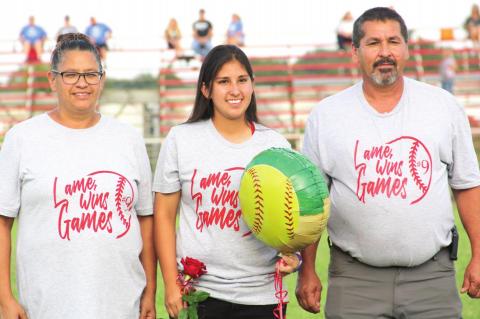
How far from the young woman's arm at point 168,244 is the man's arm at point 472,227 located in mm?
1366

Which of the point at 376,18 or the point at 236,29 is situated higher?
the point at 236,29

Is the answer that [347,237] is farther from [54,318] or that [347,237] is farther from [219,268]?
[54,318]

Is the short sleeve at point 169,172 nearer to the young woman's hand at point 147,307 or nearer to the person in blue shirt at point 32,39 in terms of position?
the young woman's hand at point 147,307

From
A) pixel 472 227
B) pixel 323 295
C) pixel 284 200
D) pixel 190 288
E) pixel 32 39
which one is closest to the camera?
pixel 284 200

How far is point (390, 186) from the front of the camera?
13.9ft

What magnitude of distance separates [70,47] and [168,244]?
0.97 metres

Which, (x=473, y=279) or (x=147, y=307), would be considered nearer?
(x=147, y=307)

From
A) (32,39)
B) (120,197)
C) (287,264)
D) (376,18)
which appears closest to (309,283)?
(287,264)

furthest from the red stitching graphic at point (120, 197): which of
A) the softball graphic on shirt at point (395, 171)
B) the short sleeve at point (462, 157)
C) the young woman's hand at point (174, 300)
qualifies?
the short sleeve at point (462, 157)

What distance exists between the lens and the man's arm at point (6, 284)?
394 centimetres

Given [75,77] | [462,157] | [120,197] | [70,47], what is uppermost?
[70,47]

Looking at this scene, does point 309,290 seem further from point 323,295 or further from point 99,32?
point 99,32

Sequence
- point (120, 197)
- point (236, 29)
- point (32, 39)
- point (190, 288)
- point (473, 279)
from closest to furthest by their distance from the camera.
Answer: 1. point (120, 197)
2. point (190, 288)
3. point (473, 279)
4. point (32, 39)
5. point (236, 29)

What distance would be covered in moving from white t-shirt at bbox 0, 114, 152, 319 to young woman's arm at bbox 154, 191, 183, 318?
170mm
